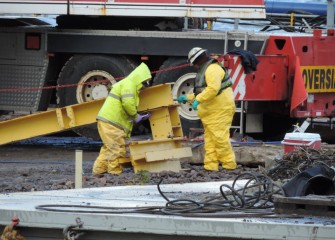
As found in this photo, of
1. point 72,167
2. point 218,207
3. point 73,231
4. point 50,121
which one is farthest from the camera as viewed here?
point 50,121

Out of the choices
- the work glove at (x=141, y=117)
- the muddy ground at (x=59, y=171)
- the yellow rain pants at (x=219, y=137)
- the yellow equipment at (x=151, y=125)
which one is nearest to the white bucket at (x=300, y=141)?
the muddy ground at (x=59, y=171)

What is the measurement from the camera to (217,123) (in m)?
13.2

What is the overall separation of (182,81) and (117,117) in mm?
3280

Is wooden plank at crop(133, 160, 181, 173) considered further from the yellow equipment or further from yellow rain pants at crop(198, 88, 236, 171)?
yellow rain pants at crop(198, 88, 236, 171)

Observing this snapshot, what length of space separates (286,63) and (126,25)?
9.08 ft

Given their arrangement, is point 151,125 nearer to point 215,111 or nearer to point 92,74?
point 215,111

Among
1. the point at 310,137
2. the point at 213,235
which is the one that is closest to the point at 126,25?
the point at 310,137

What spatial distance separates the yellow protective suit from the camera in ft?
43.0

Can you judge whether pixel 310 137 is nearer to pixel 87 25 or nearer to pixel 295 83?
pixel 295 83

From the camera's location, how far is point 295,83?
592 inches

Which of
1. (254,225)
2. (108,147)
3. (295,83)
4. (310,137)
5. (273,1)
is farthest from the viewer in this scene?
(273,1)

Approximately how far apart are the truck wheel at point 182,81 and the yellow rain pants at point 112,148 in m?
3.10

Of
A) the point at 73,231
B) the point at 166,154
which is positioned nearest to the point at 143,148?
the point at 166,154

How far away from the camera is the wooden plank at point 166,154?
12789 mm
